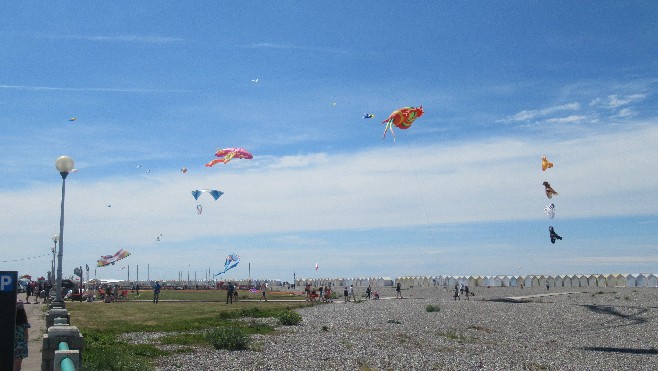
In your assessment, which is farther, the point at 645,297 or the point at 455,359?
the point at 645,297

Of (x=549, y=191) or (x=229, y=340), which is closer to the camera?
(x=229, y=340)

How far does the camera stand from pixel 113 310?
38.9 metres

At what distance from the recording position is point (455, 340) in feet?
102

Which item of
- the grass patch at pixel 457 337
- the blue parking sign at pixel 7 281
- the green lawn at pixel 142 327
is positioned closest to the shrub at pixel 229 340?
the green lawn at pixel 142 327

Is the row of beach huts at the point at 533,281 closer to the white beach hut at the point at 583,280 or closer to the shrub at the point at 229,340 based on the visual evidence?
the white beach hut at the point at 583,280

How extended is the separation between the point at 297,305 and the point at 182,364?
29.8 meters

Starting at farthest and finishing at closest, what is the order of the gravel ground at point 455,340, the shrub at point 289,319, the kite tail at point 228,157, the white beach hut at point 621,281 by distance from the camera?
the white beach hut at point 621,281, the kite tail at point 228,157, the shrub at point 289,319, the gravel ground at point 455,340

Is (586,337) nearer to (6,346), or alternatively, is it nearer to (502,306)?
(502,306)

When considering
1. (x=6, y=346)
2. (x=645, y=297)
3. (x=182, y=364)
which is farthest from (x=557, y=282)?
(x=6, y=346)

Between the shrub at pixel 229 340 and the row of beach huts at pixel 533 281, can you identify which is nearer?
the shrub at pixel 229 340

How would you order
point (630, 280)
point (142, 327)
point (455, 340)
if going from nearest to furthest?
point (142, 327)
point (455, 340)
point (630, 280)

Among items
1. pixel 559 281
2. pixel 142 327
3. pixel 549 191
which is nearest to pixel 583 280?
pixel 559 281

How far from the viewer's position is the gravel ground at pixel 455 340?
73.3ft

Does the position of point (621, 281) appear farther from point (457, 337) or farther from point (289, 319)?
point (289, 319)
